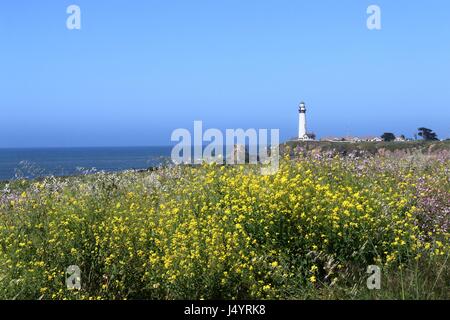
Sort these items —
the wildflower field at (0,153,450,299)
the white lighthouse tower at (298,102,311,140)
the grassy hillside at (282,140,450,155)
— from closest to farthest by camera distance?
the wildflower field at (0,153,450,299) < the grassy hillside at (282,140,450,155) < the white lighthouse tower at (298,102,311,140)

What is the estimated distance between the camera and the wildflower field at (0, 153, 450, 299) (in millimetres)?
6066

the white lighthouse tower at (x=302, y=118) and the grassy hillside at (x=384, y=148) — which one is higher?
the white lighthouse tower at (x=302, y=118)

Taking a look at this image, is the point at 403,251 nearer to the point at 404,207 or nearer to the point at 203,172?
the point at 404,207

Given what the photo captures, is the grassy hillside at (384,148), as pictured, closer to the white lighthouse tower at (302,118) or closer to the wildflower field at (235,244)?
the wildflower field at (235,244)

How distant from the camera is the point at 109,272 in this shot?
6.62 meters

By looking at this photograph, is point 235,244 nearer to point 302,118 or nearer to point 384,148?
point 384,148

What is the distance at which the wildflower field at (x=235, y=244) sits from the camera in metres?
6.07

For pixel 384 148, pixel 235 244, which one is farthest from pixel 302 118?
pixel 235 244

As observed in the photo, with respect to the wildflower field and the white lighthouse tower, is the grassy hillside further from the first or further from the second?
the white lighthouse tower

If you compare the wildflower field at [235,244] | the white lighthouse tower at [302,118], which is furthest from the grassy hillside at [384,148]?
the white lighthouse tower at [302,118]

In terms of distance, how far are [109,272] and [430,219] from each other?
4.28 m

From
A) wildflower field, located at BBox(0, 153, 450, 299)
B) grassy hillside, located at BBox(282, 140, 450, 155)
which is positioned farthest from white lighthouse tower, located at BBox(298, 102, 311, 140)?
wildflower field, located at BBox(0, 153, 450, 299)

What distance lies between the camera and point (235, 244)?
20.7 ft

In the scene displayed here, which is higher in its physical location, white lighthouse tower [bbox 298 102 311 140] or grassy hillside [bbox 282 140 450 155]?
white lighthouse tower [bbox 298 102 311 140]
